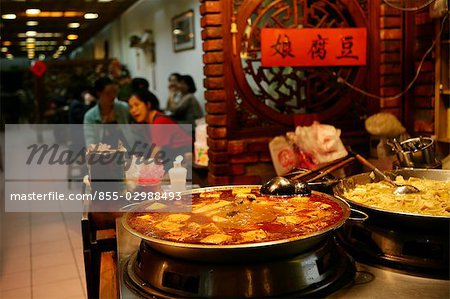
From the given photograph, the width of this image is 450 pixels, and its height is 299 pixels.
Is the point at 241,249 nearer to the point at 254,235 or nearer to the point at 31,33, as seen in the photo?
the point at 254,235

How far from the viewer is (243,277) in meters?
1.61

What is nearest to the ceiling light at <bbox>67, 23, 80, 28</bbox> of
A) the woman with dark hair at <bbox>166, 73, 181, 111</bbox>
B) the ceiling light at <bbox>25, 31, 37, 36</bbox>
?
the ceiling light at <bbox>25, 31, 37, 36</bbox>

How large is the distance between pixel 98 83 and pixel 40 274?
94.5 inches

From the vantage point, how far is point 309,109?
408 centimetres

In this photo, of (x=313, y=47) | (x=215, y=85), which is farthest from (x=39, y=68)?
(x=313, y=47)

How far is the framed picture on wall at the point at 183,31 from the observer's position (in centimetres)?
815

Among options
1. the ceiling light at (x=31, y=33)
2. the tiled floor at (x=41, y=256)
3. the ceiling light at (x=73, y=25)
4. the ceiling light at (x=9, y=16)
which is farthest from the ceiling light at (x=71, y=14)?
the tiled floor at (x=41, y=256)

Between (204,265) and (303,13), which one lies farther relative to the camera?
(303,13)

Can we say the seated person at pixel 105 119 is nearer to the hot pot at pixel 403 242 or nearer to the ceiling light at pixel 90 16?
the hot pot at pixel 403 242

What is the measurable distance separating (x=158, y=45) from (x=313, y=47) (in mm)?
7413

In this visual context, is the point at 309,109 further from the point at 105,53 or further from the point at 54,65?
the point at 105,53

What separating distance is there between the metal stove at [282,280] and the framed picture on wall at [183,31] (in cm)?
666

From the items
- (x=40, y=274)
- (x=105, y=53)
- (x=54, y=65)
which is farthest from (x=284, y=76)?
(x=105, y=53)

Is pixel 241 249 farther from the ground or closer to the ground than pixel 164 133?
closer to the ground
